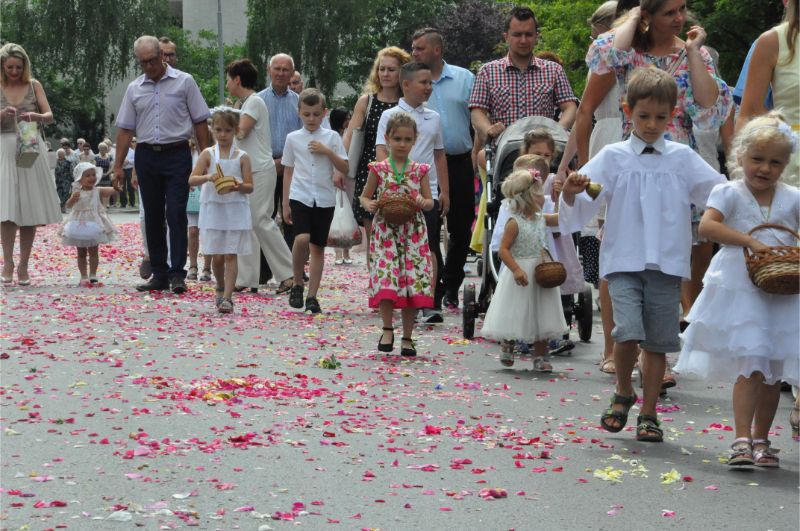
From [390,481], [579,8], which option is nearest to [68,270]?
[390,481]

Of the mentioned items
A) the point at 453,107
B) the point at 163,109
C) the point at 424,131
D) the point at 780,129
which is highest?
the point at 163,109

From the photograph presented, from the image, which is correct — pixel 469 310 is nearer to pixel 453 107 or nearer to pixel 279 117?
pixel 453 107

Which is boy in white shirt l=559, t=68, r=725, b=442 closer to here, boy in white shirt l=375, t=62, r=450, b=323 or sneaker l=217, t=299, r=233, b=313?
boy in white shirt l=375, t=62, r=450, b=323

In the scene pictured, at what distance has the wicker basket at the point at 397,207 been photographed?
35.2 ft

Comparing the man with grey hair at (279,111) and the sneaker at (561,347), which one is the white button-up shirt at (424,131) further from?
the man with grey hair at (279,111)

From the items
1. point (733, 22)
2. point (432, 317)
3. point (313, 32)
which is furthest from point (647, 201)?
point (313, 32)

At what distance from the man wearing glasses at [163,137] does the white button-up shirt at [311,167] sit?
62.7 inches

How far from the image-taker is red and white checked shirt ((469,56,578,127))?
12.2 m

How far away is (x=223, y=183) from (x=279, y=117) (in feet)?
9.60

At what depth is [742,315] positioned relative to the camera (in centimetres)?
685

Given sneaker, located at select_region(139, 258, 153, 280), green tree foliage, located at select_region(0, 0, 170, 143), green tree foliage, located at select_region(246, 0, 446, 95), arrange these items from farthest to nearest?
green tree foliage, located at select_region(246, 0, 446, 95)
green tree foliage, located at select_region(0, 0, 170, 143)
sneaker, located at select_region(139, 258, 153, 280)

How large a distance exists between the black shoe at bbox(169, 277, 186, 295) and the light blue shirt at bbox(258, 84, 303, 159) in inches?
82.1

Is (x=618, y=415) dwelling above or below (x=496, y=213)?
below

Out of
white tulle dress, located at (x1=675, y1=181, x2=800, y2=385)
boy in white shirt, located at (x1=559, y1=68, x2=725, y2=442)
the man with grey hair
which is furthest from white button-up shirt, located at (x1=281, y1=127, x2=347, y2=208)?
white tulle dress, located at (x1=675, y1=181, x2=800, y2=385)
